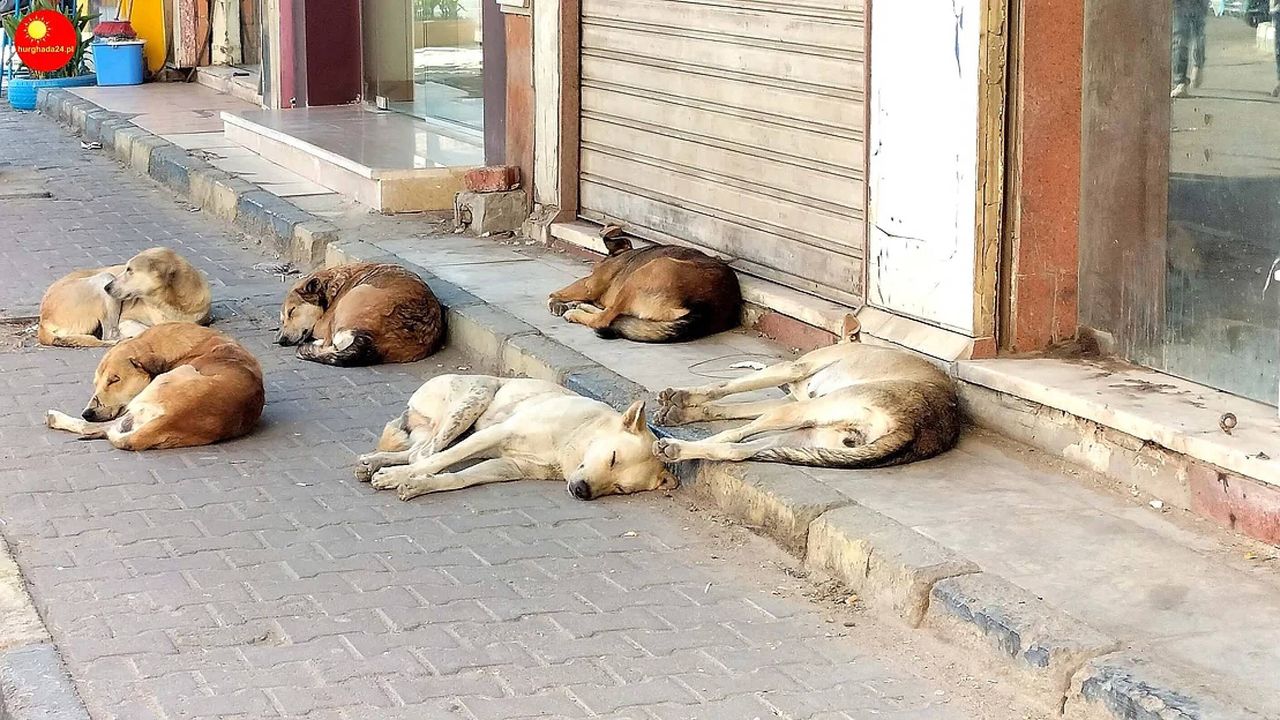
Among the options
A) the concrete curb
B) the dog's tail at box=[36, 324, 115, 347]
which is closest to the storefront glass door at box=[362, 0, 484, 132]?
the concrete curb

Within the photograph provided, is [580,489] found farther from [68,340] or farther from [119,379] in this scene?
[68,340]

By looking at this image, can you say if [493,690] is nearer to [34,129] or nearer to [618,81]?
[618,81]

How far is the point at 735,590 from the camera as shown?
506 centimetres

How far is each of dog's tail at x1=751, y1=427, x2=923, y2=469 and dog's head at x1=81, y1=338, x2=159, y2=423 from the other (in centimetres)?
287

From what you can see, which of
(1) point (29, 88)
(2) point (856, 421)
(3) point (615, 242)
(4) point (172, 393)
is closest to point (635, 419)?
(2) point (856, 421)

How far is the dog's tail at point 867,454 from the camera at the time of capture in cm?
571

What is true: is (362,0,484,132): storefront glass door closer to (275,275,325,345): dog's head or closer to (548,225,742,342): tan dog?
(275,275,325,345): dog's head

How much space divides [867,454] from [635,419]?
2.86ft

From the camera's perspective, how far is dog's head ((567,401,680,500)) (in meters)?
5.80

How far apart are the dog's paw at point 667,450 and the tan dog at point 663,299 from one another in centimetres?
177

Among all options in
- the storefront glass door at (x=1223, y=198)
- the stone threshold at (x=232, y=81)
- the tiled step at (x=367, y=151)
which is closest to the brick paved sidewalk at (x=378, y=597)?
the storefront glass door at (x=1223, y=198)

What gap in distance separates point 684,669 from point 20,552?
2.45 m

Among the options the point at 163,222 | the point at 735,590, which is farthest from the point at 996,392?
the point at 163,222

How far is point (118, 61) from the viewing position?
768 inches
